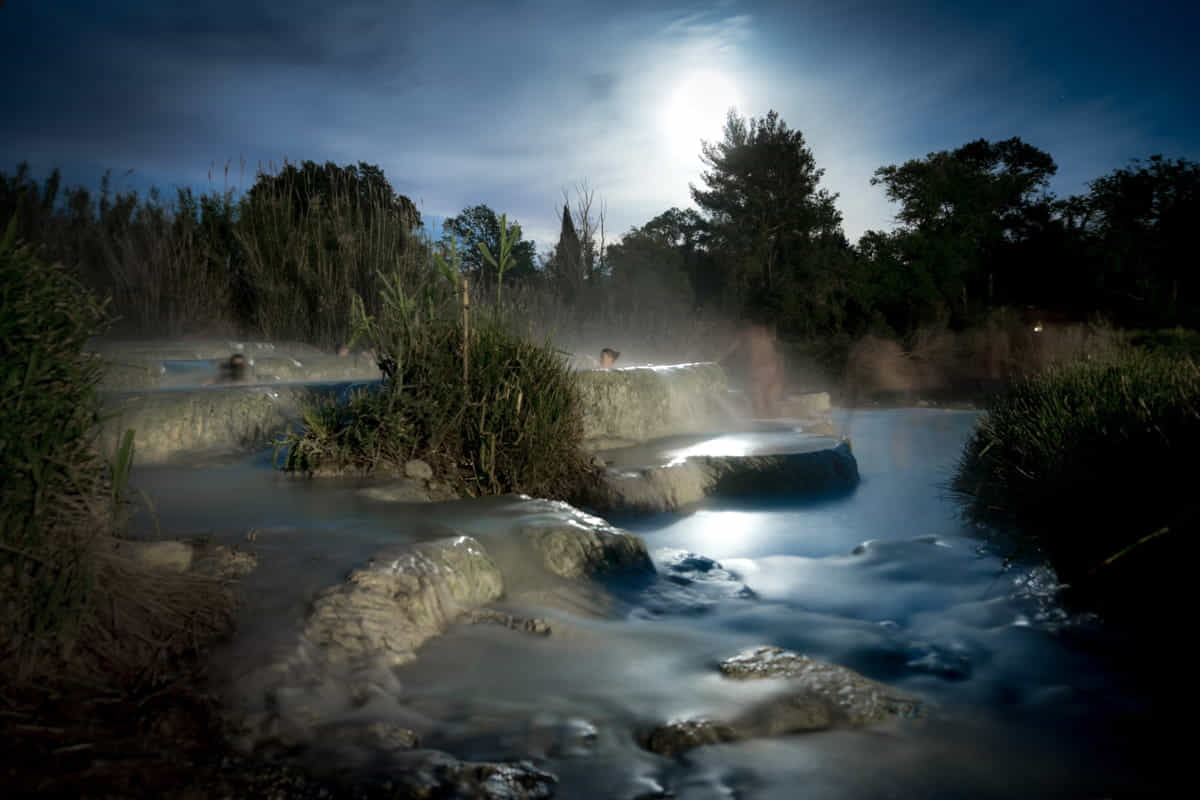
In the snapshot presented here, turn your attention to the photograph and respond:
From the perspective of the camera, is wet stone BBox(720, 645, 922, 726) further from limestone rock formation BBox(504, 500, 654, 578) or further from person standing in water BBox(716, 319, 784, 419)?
person standing in water BBox(716, 319, 784, 419)

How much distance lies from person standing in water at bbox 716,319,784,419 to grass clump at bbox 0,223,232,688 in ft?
36.2

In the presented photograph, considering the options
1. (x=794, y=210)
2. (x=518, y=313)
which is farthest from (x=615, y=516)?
(x=794, y=210)

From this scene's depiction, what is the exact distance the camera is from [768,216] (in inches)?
1217

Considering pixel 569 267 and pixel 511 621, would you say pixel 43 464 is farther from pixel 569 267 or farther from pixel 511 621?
pixel 569 267

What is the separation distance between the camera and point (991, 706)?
9.04 feet

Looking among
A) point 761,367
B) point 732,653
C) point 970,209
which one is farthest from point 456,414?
point 970,209

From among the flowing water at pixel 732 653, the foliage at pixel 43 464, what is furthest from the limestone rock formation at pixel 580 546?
the foliage at pixel 43 464

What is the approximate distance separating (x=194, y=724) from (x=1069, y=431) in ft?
18.7

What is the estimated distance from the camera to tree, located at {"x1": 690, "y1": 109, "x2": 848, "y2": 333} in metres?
29.4

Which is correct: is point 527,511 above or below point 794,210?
below

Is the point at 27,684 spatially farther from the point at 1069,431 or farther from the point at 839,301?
the point at 839,301

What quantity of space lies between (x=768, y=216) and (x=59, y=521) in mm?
31336

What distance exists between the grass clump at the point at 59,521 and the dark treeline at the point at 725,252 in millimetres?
2820

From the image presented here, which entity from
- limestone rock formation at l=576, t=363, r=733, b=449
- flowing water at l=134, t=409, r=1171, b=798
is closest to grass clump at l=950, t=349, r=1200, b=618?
flowing water at l=134, t=409, r=1171, b=798
